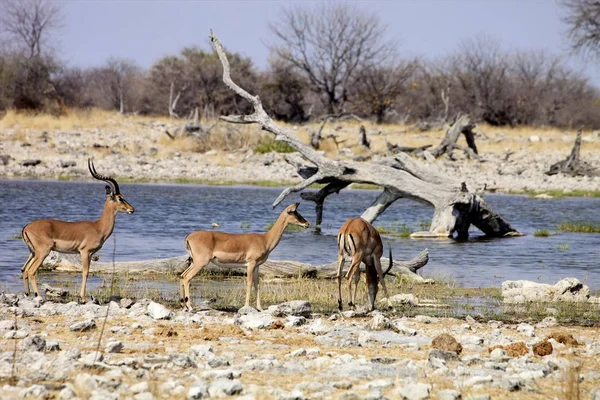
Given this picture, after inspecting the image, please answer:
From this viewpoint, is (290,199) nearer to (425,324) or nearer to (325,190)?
(325,190)

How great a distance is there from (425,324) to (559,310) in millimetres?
2418

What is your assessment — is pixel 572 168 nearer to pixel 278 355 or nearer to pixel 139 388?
pixel 278 355

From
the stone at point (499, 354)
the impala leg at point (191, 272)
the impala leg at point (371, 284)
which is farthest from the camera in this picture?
the impala leg at point (371, 284)

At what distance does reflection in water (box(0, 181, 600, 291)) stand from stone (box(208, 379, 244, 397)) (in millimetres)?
6348

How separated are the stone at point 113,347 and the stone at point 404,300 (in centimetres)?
456

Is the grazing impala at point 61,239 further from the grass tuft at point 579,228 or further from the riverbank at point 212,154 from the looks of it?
the riverbank at point 212,154

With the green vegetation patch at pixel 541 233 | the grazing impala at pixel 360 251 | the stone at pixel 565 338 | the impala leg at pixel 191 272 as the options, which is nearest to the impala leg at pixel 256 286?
the impala leg at pixel 191 272

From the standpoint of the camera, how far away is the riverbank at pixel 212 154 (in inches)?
1383

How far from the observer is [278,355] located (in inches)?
303

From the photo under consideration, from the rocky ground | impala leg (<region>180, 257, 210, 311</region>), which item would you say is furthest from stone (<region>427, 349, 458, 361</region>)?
impala leg (<region>180, 257, 210, 311</region>)

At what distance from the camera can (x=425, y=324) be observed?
9.73 meters

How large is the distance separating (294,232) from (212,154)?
18.1m

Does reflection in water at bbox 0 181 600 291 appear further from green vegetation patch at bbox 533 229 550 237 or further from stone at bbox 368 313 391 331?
stone at bbox 368 313 391 331

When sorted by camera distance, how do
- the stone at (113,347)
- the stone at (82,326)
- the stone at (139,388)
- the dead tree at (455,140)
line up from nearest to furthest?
the stone at (139,388) → the stone at (113,347) → the stone at (82,326) → the dead tree at (455,140)
